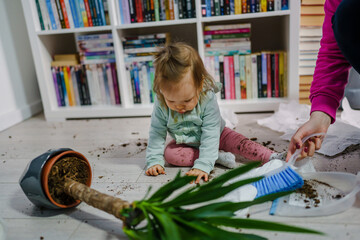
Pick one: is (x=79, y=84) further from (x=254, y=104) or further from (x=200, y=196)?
(x=200, y=196)

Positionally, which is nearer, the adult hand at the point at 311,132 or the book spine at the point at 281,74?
the adult hand at the point at 311,132

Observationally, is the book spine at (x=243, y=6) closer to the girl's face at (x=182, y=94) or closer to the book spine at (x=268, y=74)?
the book spine at (x=268, y=74)

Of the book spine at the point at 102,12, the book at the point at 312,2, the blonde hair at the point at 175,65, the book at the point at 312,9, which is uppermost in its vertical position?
the book spine at the point at 102,12

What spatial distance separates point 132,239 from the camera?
650 millimetres

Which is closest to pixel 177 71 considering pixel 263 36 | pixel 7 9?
pixel 263 36

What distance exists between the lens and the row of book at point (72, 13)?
5.45 feet

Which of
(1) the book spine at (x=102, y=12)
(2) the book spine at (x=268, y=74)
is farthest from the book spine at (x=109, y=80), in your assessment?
(2) the book spine at (x=268, y=74)

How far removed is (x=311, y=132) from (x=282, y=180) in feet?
0.48

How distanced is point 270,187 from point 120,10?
1.19m

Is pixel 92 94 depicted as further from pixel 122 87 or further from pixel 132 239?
pixel 132 239

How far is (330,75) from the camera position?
0.91 metres

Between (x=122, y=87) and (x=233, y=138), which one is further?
(x=122, y=87)

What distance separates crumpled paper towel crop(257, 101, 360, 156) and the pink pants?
21cm

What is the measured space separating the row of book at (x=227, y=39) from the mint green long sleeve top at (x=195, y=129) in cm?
65
